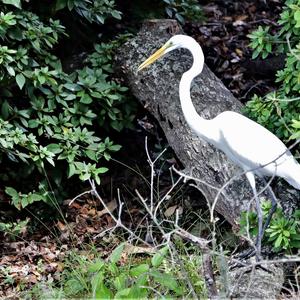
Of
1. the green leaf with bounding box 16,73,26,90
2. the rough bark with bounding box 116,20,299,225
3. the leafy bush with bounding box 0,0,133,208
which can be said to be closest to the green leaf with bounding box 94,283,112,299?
the rough bark with bounding box 116,20,299,225

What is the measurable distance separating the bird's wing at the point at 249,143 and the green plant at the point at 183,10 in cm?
183

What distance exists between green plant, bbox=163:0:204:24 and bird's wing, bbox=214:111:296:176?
1.83 meters

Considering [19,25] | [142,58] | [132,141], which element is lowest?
[132,141]

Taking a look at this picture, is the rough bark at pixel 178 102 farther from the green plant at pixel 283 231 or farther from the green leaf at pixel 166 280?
the green leaf at pixel 166 280

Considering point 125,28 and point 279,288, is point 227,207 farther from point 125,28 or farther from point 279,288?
point 125,28

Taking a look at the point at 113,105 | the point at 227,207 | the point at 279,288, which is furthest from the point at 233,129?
the point at 113,105

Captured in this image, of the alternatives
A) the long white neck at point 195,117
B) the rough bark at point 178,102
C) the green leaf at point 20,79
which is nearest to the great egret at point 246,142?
the long white neck at point 195,117

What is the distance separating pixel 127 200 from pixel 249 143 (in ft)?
5.22

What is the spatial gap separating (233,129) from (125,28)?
2008mm

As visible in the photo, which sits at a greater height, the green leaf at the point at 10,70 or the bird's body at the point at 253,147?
the green leaf at the point at 10,70

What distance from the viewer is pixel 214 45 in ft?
22.6

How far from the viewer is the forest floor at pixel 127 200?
498cm

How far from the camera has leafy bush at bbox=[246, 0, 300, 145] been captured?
451 cm

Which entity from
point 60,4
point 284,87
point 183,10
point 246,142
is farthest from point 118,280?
point 183,10
